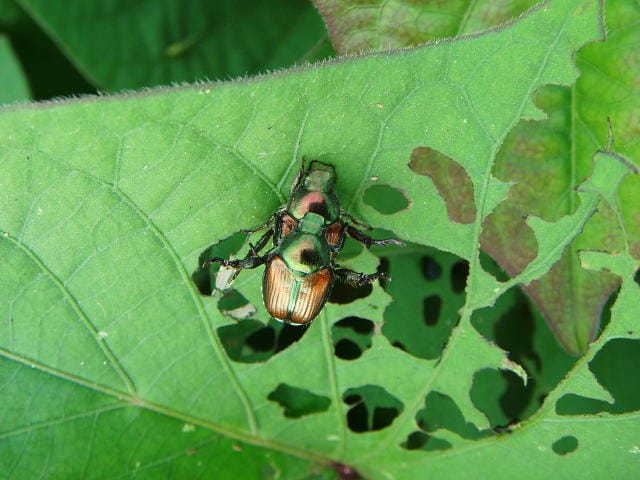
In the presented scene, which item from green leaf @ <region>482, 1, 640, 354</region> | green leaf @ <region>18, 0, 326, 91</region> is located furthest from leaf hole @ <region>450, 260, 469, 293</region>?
green leaf @ <region>18, 0, 326, 91</region>

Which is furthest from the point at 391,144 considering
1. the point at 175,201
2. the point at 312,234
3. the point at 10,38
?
the point at 10,38

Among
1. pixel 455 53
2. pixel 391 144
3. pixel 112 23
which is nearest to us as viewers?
pixel 455 53

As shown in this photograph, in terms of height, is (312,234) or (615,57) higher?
(615,57)

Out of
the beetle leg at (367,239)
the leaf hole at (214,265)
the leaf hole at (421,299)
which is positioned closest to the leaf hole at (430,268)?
the leaf hole at (421,299)

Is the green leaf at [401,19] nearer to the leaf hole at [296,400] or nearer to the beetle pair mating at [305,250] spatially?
the beetle pair mating at [305,250]

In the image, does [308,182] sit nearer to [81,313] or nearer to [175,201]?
[175,201]

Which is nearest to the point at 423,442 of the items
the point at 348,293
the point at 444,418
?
the point at 444,418

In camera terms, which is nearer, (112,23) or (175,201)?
(175,201)
